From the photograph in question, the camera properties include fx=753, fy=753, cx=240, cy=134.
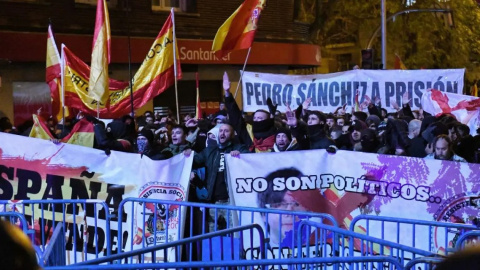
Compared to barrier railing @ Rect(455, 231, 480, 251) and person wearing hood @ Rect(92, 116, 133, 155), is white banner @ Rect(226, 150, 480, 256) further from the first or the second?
person wearing hood @ Rect(92, 116, 133, 155)

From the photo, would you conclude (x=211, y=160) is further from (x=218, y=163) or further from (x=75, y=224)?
(x=75, y=224)

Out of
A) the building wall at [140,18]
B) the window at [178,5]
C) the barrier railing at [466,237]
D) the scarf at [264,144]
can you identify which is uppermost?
the window at [178,5]

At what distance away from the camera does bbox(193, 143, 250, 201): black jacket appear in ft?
26.5

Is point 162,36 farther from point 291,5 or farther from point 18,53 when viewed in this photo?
point 291,5

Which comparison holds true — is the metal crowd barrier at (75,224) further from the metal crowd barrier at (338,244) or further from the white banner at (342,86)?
the white banner at (342,86)

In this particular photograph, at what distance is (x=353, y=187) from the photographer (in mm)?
7191

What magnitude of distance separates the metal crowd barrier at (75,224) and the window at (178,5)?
1657 cm

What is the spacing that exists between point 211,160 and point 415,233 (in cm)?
249

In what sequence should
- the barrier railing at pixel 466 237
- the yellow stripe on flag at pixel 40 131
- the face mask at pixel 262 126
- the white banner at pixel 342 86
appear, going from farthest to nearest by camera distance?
1. the white banner at pixel 342 86
2. the yellow stripe on flag at pixel 40 131
3. the face mask at pixel 262 126
4. the barrier railing at pixel 466 237

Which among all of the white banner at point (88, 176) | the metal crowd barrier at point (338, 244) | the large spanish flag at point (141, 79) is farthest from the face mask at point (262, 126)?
the large spanish flag at point (141, 79)

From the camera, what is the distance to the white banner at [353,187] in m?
6.66

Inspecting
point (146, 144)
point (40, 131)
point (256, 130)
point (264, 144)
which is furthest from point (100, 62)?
point (264, 144)

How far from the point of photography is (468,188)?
6605 millimetres

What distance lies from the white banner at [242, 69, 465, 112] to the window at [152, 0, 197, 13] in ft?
33.5
